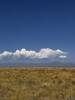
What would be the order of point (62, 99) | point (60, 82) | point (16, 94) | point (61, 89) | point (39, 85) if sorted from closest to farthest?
point (62, 99)
point (16, 94)
point (61, 89)
point (39, 85)
point (60, 82)

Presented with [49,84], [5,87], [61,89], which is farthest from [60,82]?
[5,87]

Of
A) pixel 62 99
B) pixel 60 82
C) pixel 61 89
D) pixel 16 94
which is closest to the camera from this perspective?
pixel 62 99

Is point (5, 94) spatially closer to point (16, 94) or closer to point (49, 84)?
point (16, 94)

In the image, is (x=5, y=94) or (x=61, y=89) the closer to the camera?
(x=5, y=94)

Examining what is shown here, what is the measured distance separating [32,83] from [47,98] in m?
8.41

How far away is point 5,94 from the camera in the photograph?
24469 mm

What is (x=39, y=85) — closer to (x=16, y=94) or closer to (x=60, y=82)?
(x=60, y=82)

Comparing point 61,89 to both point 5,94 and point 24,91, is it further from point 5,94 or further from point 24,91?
point 5,94

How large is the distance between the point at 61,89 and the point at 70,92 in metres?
2.16

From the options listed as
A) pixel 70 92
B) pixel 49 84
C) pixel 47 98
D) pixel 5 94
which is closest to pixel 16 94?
pixel 5 94

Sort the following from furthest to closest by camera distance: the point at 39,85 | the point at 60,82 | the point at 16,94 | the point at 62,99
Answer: the point at 60,82
the point at 39,85
the point at 16,94
the point at 62,99

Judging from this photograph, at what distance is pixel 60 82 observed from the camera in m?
31.5

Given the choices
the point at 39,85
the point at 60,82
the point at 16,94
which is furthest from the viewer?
the point at 60,82

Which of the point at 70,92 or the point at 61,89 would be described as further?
the point at 61,89
